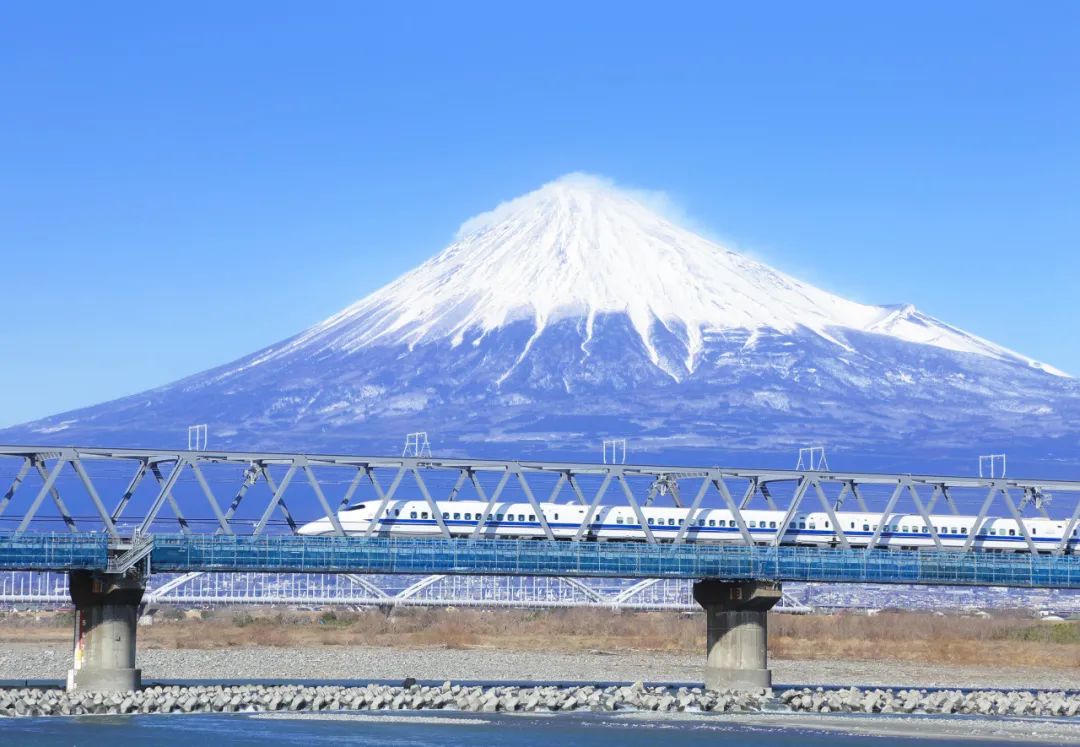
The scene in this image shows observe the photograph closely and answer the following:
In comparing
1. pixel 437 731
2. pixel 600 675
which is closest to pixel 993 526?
pixel 600 675

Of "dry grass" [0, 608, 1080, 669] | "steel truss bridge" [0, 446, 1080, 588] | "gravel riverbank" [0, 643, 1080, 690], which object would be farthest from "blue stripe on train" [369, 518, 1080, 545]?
"dry grass" [0, 608, 1080, 669]

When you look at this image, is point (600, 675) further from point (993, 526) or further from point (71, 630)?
point (71, 630)

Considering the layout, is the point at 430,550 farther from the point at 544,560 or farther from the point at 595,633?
the point at 595,633

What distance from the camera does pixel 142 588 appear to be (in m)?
78.8

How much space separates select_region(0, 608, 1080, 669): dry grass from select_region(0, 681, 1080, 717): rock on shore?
107 feet

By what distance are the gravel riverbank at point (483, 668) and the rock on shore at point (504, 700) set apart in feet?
45.5

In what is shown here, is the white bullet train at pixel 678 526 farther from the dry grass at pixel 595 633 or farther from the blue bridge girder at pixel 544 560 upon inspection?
the dry grass at pixel 595 633

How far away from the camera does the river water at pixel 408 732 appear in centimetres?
6719

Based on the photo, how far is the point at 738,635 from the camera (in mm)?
85625

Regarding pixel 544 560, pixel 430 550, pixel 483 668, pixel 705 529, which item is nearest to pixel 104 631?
pixel 430 550

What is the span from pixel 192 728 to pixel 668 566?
83.1 ft

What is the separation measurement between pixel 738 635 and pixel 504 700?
12882 millimetres

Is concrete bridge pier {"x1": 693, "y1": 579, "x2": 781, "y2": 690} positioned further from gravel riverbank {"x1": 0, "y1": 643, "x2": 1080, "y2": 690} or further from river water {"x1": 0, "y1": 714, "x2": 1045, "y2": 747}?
gravel riverbank {"x1": 0, "y1": 643, "x2": 1080, "y2": 690}

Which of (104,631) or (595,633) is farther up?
(104,631)
